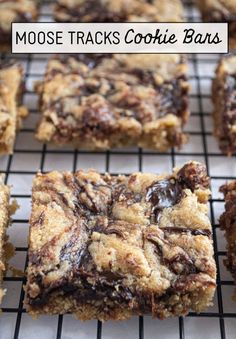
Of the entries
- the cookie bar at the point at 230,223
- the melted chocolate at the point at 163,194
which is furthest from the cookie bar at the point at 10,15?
the cookie bar at the point at 230,223

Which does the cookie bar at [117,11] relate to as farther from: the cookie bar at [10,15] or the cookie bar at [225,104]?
the cookie bar at [225,104]

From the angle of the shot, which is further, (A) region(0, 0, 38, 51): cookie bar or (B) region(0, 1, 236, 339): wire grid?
(A) region(0, 0, 38, 51): cookie bar

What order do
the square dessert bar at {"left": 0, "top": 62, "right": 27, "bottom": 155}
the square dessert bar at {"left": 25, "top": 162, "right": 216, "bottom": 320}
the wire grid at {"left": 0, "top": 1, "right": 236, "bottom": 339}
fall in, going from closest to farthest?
the square dessert bar at {"left": 25, "top": 162, "right": 216, "bottom": 320} → the wire grid at {"left": 0, "top": 1, "right": 236, "bottom": 339} → the square dessert bar at {"left": 0, "top": 62, "right": 27, "bottom": 155}

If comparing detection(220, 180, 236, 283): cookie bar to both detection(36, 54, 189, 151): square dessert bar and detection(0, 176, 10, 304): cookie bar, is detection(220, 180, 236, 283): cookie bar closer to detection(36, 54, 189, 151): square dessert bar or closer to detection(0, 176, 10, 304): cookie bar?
detection(36, 54, 189, 151): square dessert bar

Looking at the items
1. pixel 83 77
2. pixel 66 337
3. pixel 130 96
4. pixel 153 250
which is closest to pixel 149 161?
pixel 130 96

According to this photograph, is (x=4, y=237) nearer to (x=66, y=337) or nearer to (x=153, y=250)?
(x=66, y=337)

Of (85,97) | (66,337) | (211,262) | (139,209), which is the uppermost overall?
(85,97)

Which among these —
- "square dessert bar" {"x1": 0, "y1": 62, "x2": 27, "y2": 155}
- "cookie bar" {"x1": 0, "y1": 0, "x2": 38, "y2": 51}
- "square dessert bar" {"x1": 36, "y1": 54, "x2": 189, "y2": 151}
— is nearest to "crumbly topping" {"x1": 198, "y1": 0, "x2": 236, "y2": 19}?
"square dessert bar" {"x1": 36, "y1": 54, "x2": 189, "y2": 151}
